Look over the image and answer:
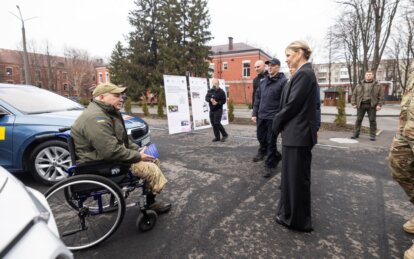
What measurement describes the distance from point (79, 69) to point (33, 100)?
5266 centimetres

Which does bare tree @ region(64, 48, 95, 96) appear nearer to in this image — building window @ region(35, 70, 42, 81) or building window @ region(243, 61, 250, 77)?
building window @ region(35, 70, 42, 81)

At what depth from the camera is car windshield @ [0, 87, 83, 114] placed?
3976 mm

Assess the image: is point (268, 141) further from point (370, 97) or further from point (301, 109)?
point (370, 97)

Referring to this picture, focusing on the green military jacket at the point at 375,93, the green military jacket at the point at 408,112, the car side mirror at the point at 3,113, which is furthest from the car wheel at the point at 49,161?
the green military jacket at the point at 375,93

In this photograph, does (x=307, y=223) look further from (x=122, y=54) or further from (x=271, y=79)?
(x=122, y=54)

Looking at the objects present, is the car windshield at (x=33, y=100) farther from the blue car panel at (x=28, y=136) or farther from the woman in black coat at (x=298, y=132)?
the woman in black coat at (x=298, y=132)

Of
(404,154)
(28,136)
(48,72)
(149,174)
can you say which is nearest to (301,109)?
(404,154)

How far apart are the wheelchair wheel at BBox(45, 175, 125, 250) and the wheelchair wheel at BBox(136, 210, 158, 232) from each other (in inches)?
10.1

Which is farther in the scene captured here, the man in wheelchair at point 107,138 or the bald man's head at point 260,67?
the bald man's head at point 260,67

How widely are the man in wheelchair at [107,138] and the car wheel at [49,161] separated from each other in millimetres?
1810

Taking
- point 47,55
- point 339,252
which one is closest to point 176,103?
point 339,252

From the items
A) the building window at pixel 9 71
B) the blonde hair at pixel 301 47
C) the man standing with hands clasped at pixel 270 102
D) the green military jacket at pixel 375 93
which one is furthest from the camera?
the building window at pixel 9 71

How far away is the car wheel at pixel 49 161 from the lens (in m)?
3.75

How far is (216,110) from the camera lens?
738cm
